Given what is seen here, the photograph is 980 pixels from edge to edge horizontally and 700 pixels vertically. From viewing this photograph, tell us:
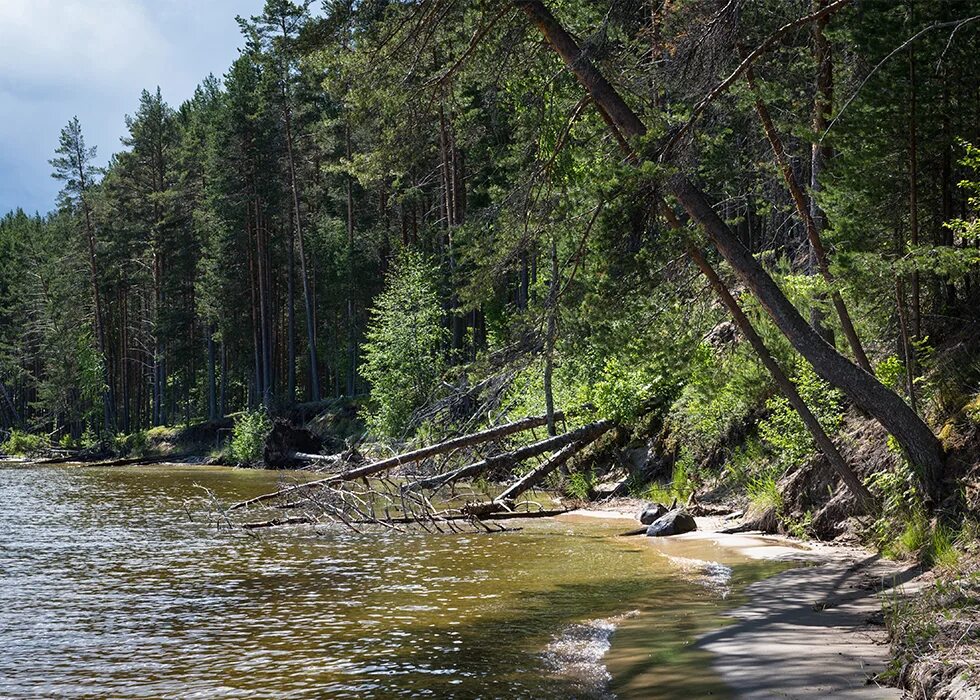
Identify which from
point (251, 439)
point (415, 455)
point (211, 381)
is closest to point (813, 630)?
point (415, 455)

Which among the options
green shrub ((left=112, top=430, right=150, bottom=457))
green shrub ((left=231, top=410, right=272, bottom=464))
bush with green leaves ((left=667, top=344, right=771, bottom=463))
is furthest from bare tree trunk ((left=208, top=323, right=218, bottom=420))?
bush with green leaves ((left=667, top=344, right=771, bottom=463))

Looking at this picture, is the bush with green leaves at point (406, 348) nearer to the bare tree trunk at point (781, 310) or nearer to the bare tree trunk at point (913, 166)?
the bare tree trunk at point (781, 310)

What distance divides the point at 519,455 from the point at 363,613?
347 inches

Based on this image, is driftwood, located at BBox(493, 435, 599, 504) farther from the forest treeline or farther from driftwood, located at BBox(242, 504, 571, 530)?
the forest treeline

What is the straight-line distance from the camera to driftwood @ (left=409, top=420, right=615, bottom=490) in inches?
647

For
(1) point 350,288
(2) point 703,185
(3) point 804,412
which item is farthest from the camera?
(1) point 350,288

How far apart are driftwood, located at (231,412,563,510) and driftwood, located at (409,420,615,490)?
0.44 meters

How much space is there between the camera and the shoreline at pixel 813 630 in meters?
5.71

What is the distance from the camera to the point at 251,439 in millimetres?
38250

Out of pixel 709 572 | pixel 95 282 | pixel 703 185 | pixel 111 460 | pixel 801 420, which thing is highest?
pixel 95 282

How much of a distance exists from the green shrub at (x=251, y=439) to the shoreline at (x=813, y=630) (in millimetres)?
30532

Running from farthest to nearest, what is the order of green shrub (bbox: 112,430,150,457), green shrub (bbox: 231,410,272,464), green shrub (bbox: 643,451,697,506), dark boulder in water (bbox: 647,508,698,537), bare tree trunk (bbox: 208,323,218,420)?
1. bare tree trunk (bbox: 208,323,218,420)
2. green shrub (bbox: 112,430,150,457)
3. green shrub (bbox: 231,410,272,464)
4. green shrub (bbox: 643,451,697,506)
5. dark boulder in water (bbox: 647,508,698,537)

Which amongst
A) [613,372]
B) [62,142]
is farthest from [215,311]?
[613,372]

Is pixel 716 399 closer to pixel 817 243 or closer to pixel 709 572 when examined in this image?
pixel 817 243
